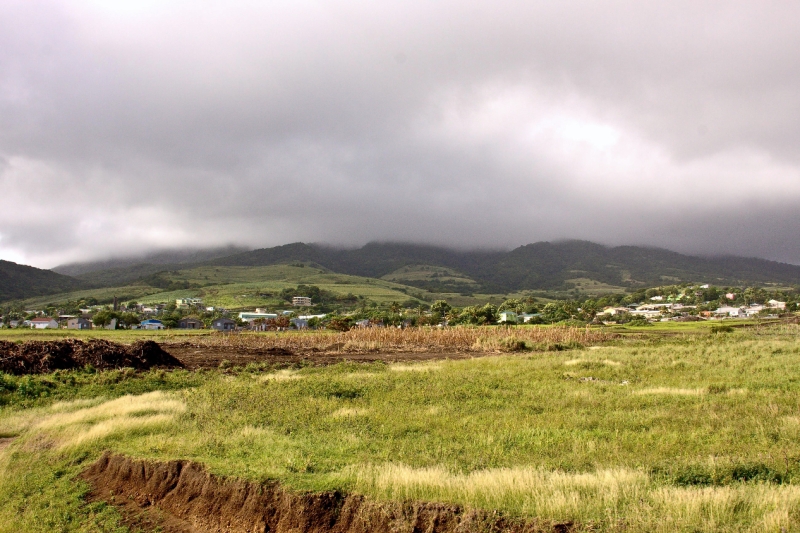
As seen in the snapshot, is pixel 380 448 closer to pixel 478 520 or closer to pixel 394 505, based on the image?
pixel 394 505

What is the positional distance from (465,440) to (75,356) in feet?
81.4

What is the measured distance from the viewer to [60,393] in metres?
20.2

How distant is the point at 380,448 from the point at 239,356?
30267 mm

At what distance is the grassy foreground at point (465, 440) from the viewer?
716 cm

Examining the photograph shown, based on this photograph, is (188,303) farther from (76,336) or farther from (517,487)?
(517,487)

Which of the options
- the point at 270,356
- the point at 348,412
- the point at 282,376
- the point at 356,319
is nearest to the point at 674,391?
the point at 348,412

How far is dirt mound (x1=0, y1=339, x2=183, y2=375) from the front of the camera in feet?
83.6

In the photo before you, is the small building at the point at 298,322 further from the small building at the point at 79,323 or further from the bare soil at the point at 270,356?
the bare soil at the point at 270,356

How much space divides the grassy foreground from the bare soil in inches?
462

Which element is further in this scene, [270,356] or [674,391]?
[270,356]

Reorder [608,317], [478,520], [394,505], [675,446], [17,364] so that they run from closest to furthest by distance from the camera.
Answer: [478,520], [394,505], [675,446], [17,364], [608,317]

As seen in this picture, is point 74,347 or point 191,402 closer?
point 191,402

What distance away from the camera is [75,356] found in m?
27.4

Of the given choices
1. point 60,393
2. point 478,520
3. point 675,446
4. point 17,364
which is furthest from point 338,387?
point 17,364
